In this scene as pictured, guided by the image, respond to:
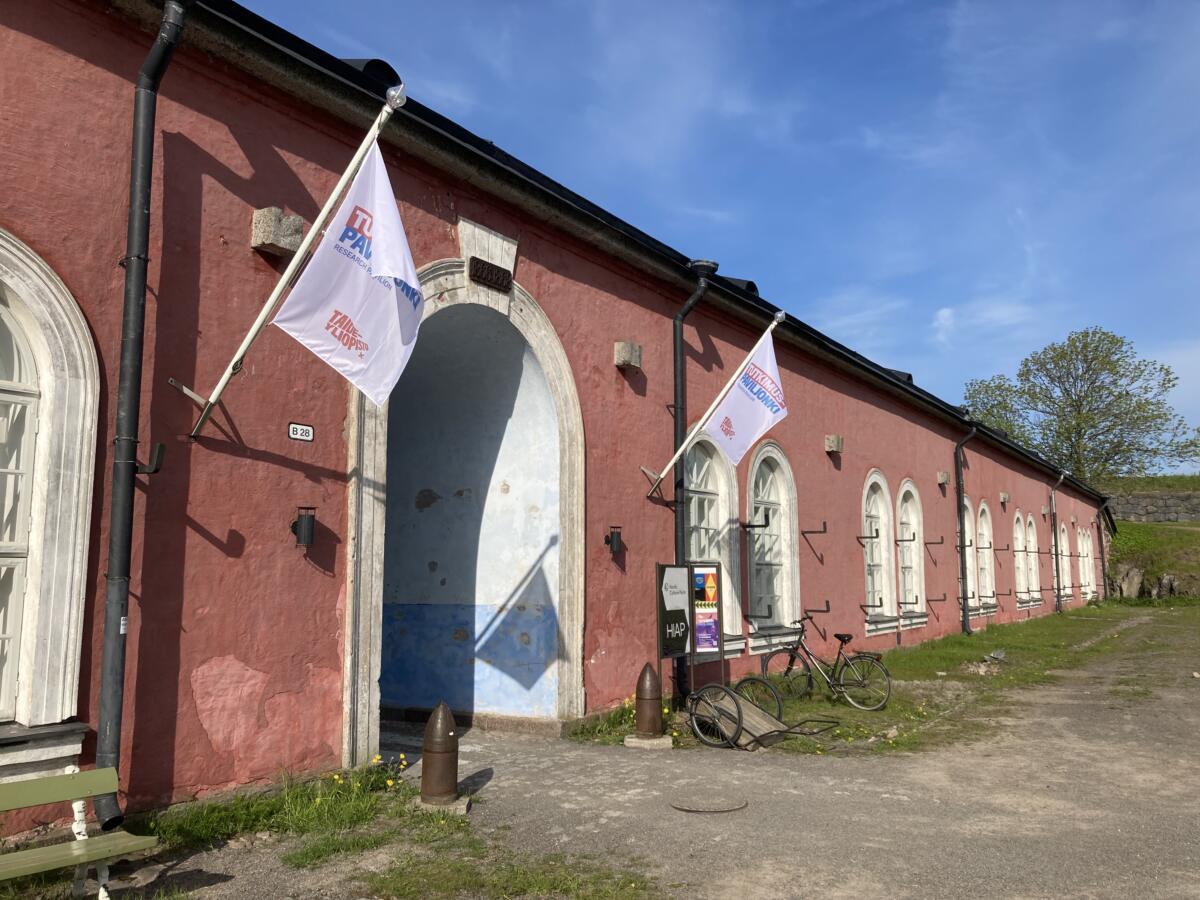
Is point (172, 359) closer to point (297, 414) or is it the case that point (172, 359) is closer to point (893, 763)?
point (297, 414)

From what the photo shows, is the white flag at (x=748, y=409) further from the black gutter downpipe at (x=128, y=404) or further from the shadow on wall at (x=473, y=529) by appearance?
the black gutter downpipe at (x=128, y=404)

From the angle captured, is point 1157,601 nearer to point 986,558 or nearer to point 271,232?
point 986,558

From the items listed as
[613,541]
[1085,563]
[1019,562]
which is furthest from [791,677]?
[1085,563]

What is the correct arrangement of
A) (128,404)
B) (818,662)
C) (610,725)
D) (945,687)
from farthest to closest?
(945,687)
(818,662)
(610,725)
(128,404)

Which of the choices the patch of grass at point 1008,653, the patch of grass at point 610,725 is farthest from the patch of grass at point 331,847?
the patch of grass at point 1008,653

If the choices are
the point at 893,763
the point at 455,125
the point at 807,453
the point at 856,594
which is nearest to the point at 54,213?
the point at 455,125

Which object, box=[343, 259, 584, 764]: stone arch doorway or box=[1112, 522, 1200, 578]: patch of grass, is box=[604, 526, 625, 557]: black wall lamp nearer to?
box=[343, 259, 584, 764]: stone arch doorway

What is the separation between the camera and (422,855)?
4848 millimetres

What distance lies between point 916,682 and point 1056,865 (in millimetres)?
7444

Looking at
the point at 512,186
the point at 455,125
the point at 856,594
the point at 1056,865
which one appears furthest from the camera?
the point at 856,594

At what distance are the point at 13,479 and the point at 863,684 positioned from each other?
839 cm

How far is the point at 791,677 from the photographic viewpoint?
10703mm

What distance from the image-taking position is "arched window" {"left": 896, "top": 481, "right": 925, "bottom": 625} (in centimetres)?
1652

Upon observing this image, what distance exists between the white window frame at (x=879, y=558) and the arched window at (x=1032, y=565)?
39.6ft
